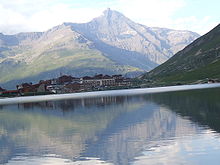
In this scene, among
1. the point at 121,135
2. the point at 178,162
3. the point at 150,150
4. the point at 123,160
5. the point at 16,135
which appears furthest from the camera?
the point at 16,135

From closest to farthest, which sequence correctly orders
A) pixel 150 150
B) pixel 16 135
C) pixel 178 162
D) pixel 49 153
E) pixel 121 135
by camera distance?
pixel 178 162, pixel 150 150, pixel 49 153, pixel 121 135, pixel 16 135

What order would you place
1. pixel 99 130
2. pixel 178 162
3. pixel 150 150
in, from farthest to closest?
pixel 99 130
pixel 150 150
pixel 178 162

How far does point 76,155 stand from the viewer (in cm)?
3622

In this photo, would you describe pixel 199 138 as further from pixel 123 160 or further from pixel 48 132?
pixel 48 132

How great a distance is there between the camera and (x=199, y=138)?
40.2m

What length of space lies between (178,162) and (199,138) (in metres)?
10.7

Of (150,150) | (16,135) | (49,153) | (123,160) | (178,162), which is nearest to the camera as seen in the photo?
(178,162)

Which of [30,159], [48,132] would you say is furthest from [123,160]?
[48,132]

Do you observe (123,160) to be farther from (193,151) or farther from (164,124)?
(164,124)

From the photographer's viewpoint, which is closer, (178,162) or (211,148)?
(178,162)

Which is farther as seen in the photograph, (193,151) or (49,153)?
(49,153)

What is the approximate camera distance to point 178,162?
3028 cm

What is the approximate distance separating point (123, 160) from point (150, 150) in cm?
391

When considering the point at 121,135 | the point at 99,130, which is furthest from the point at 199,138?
the point at 99,130
